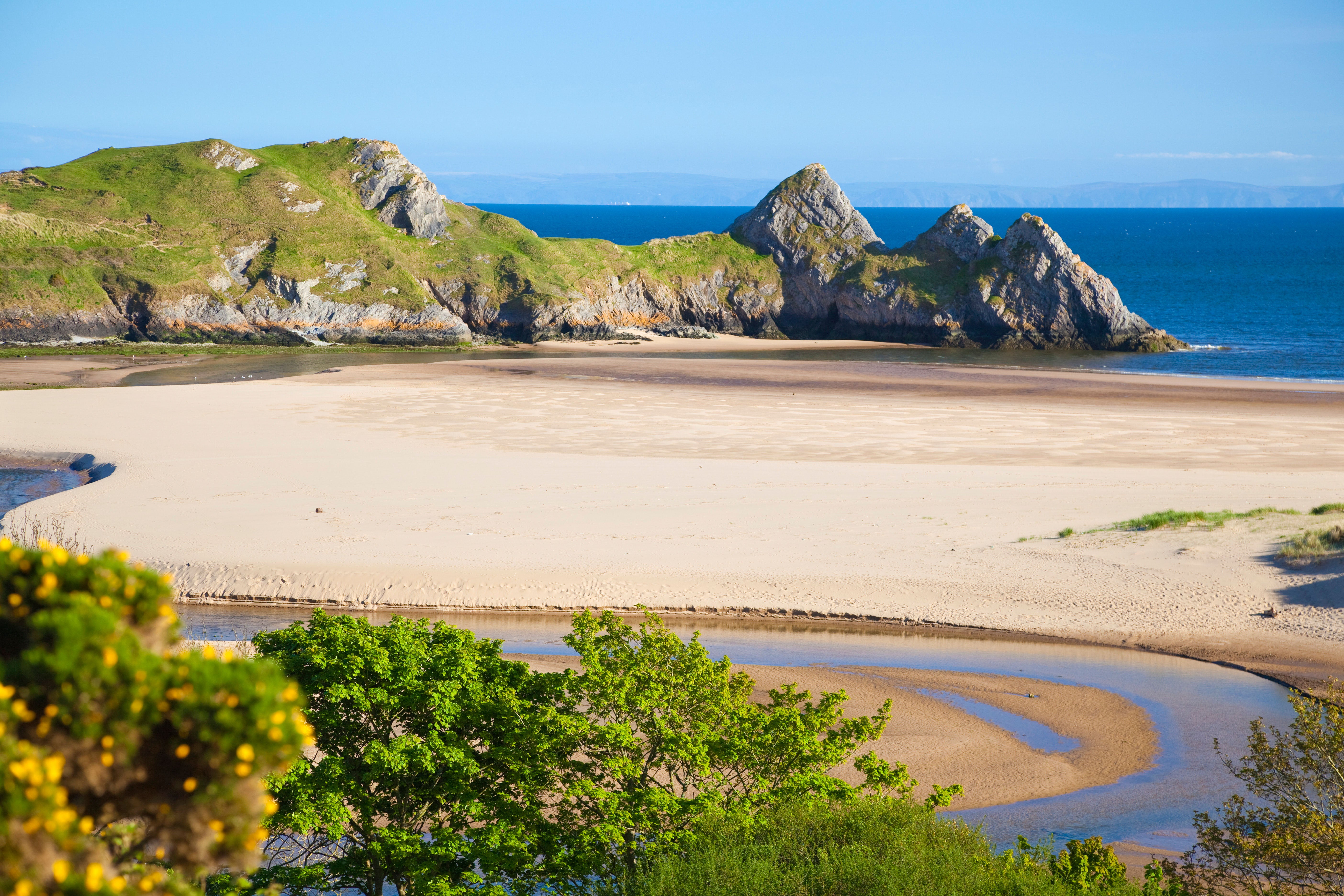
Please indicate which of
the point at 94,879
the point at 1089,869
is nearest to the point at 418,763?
the point at 1089,869

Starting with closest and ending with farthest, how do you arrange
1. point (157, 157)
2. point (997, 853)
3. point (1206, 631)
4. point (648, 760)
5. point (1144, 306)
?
point (648, 760) → point (997, 853) → point (1206, 631) → point (157, 157) → point (1144, 306)

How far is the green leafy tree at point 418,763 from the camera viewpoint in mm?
9773

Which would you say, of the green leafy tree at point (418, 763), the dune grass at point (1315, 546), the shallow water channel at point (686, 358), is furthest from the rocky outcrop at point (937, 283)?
the green leafy tree at point (418, 763)

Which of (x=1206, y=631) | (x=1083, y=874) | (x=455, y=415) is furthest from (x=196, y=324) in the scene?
(x=1083, y=874)

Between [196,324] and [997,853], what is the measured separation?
72.9 m

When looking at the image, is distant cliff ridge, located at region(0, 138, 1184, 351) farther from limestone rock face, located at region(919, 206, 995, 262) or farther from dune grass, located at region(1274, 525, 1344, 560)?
dune grass, located at region(1274, 525, 1344, 560)

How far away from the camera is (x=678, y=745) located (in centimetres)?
1029

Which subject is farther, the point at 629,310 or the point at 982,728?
the point at 629,310

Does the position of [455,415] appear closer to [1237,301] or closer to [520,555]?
[520,555]

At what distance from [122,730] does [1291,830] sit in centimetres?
1018

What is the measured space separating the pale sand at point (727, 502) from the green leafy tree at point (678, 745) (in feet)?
40.0

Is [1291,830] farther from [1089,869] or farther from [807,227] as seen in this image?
[807,227]

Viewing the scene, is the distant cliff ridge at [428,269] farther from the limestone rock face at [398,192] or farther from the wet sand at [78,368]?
the wet sand at [78,368]

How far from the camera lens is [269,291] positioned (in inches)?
3041
